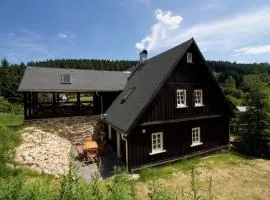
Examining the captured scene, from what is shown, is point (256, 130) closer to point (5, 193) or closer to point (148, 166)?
point (148, 166)

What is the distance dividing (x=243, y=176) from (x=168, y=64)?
26.4 feet

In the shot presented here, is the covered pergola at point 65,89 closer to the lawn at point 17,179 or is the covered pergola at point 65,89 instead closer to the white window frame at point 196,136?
the lawn at point 17,179

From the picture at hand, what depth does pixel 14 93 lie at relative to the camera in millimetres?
62250

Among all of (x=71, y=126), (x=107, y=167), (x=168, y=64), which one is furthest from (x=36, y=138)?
(x=168, y=64)

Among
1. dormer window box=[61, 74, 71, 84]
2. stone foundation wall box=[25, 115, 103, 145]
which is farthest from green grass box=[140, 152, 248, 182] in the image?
dormer window box=[61, 74, 71, 84]

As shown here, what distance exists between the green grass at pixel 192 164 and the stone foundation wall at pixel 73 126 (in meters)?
7.17

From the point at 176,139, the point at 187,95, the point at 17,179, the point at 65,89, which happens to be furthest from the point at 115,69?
the point at 17,179

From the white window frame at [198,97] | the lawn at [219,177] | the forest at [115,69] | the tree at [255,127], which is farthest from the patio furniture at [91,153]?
the forest at [115,69]

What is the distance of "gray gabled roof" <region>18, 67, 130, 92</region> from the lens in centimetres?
1672

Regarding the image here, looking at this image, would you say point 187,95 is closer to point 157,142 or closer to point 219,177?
point 157,142

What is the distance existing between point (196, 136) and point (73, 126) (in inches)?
387

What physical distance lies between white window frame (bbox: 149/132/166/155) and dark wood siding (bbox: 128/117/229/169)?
0.70 feet

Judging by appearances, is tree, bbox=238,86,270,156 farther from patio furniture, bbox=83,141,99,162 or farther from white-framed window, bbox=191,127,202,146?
→ patio furniture, bbox=83,141,99,162

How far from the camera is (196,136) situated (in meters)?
15.2
